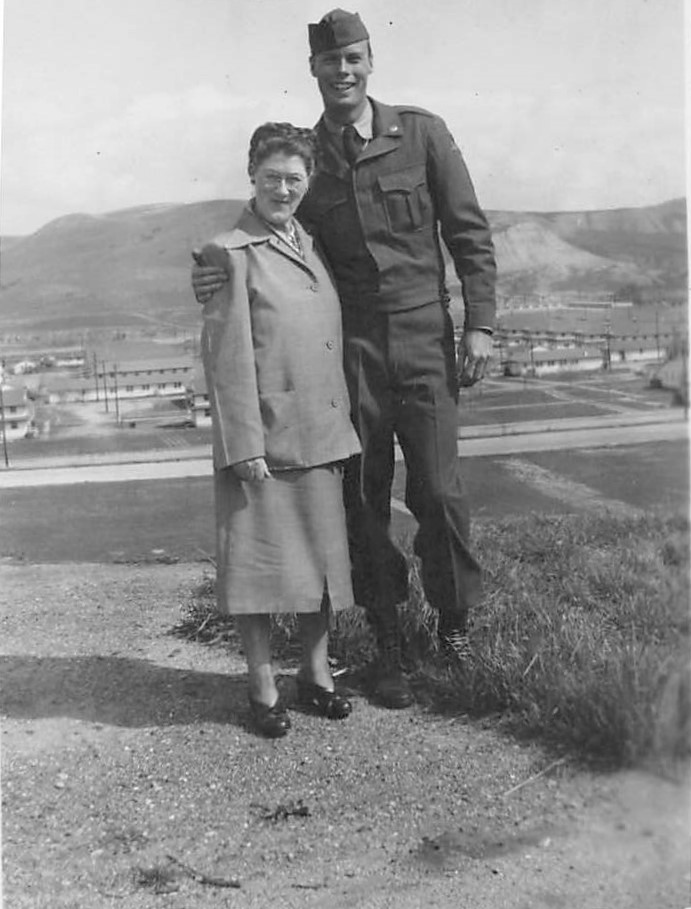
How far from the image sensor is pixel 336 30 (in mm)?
2936

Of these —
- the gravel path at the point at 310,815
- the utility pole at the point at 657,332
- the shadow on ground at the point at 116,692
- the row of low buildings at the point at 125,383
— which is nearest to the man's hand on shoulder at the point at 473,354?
the utility pole at the point at 657,332

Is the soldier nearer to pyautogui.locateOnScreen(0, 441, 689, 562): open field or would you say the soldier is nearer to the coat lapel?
the coat lapel

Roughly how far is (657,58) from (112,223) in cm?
168

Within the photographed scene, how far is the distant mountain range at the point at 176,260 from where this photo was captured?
3.14 meters

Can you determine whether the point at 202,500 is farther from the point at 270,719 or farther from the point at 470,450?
the point at 270,719

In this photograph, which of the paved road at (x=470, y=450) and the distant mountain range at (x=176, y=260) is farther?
the paved road at (x=470, y=450)

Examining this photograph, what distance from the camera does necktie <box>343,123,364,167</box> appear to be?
10.2 ft

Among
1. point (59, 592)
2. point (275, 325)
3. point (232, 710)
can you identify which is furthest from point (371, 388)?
point (59, 592)

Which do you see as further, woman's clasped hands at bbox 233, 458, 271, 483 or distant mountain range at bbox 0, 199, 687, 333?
distant mountain range at bbox 0, 199, 687, 333

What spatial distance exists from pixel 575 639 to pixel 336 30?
75.9 inches

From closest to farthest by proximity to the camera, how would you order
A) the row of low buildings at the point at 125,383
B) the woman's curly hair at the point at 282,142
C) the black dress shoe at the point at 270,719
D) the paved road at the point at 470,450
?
the woman's curly hair at the point at 282,142 → the black dress shoe at the point at 270,719 → the paved road at the point at 470,450 → the row of low buildings at the point at 125,383

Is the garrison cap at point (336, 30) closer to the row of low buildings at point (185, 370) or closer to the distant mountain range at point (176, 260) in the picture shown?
the distant mountain range at point (176, 260)

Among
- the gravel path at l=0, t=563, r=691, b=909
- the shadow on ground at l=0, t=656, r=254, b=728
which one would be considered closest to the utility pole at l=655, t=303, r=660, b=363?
the gravel path at l=0, t=563, r=691, b=909

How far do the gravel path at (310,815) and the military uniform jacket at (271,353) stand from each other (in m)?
0.84
